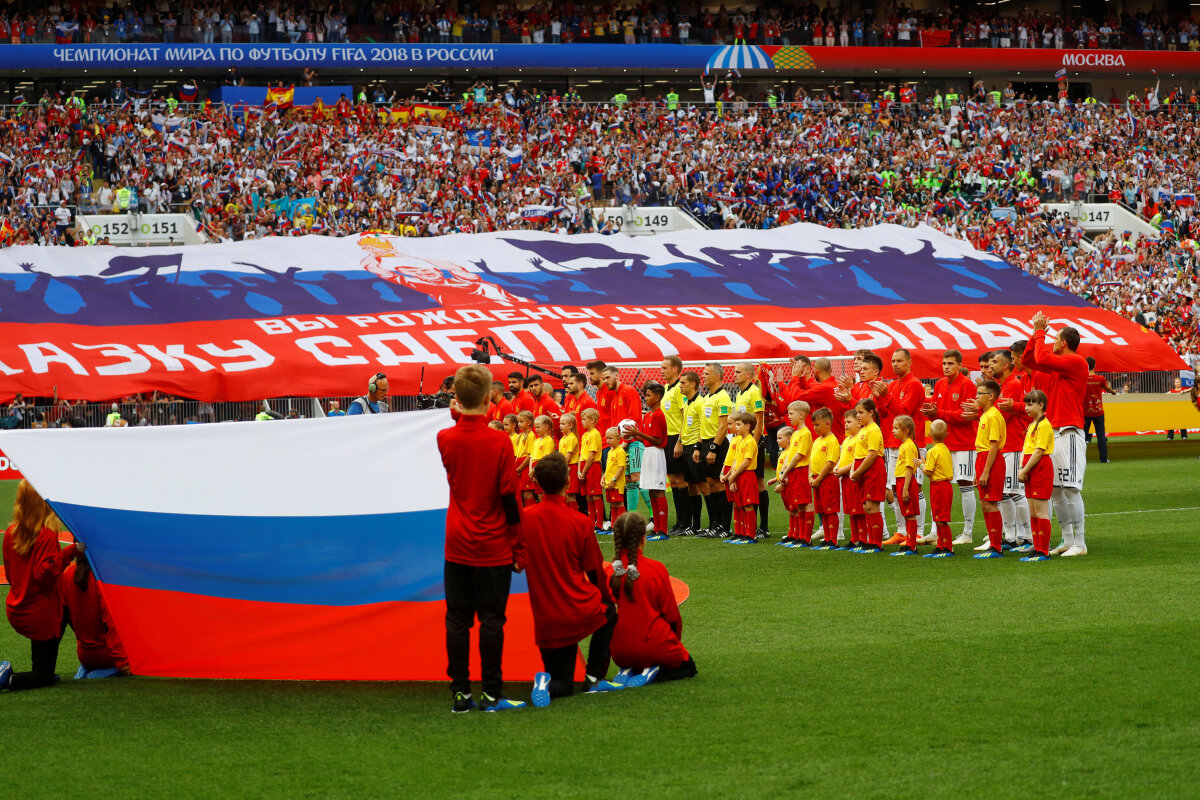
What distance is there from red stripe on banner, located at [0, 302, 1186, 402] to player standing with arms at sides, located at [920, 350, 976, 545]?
37.9 feet

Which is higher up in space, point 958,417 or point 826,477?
point 958,417

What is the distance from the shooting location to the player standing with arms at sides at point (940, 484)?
12.2 m

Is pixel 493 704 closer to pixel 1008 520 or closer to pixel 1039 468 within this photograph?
pixel 1039 468

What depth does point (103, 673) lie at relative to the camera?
7.84 metres

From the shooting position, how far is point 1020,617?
28.4 ft

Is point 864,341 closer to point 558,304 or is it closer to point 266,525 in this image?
point 558,304

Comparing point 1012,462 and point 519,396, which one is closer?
point 1012,462

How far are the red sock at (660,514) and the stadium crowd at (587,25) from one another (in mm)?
32229

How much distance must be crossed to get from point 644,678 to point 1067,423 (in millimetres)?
5992

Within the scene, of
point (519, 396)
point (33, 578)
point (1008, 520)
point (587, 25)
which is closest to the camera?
point (33, 578)

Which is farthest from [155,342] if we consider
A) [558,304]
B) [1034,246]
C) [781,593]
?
[1034,246]

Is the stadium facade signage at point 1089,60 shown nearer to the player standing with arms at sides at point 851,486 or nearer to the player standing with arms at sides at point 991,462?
the player standing with arms at sides at point 851,486

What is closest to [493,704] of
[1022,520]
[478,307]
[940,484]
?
[940,484]

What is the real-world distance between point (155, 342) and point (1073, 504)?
15914 mm
